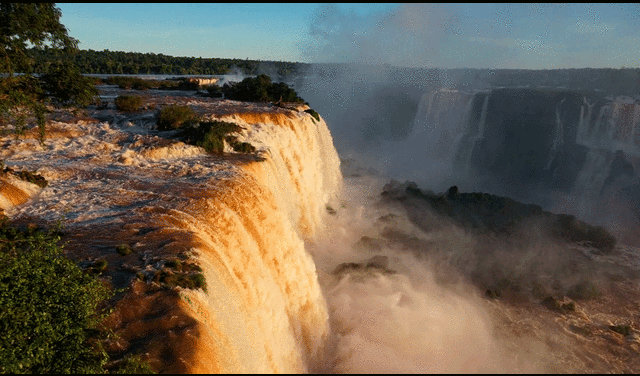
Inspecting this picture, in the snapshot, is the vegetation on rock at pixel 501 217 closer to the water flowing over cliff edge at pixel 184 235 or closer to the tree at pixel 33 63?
the water flowing over cliff edge at pixel 184 235

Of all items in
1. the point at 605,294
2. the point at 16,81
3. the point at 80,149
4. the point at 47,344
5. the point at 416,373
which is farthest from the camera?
the point at 605,294

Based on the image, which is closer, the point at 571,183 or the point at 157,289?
the point at 157,289

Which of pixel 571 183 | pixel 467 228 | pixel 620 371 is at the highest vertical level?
pixel 571 183

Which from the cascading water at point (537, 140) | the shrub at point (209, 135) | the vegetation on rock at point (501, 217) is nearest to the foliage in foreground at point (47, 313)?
the shrub at point (209, 135)

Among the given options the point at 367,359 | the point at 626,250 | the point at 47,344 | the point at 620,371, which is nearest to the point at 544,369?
the point at 620,371

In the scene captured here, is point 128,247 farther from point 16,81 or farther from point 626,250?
point 626,250

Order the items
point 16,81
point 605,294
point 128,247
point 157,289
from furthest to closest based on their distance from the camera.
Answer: point 605,294 < point 16,81 < point 128,247 < point 157,289

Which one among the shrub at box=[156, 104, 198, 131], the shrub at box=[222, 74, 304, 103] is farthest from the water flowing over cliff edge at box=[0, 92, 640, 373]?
the shrub at box=[222, 74, 304, 103]
